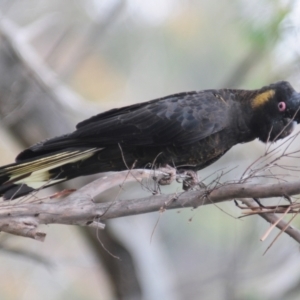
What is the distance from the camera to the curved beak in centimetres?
187

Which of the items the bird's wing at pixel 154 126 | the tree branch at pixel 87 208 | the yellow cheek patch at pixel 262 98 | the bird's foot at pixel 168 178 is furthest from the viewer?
the yellow cheek patch at pixel 262 98

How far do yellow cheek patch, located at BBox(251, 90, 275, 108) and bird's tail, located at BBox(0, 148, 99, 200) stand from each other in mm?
651

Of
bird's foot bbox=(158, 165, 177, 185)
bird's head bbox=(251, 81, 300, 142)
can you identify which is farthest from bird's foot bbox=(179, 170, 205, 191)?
bird's head bbox=(251, 81, 300, 142)

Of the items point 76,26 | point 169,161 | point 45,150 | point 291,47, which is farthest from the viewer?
point 76,26

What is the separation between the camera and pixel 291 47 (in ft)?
8.32

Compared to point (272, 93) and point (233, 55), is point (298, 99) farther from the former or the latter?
point (233, 55)

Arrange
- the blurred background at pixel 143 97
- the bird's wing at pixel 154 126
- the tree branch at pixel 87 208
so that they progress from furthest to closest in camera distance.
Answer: the blurred background at pixel 143 97 < the bird's wing at pixel 154 126 < the tree branch at pixel 87 208

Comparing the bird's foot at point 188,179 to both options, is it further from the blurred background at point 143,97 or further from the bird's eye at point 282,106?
the bird's eye at point 282,106

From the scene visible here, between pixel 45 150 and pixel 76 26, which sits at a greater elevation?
pixel 76 26

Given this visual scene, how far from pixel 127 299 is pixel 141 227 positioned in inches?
19.1

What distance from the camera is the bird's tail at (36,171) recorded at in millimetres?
1668

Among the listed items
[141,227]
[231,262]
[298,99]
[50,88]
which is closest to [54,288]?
[141,227]

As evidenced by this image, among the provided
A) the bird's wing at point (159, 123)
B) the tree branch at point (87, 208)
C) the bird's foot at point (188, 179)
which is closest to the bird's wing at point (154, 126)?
the bird's wing at point (159, 123)

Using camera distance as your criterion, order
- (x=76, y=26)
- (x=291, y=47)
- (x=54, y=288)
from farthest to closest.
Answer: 1. (x=54, y=288)
2. (x=76, y=26)
3. (x=291, y=47)
